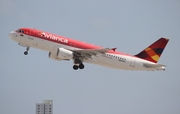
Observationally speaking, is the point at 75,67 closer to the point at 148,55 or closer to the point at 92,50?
the point at 92,50

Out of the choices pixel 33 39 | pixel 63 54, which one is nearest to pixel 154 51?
pixel 63 54

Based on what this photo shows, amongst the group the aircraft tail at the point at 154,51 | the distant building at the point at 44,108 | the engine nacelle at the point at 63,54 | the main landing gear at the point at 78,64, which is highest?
the aircraft tail at the point at 154,51

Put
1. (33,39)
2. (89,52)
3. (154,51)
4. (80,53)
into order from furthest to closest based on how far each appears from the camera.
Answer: (154,51)
(80,53)
(89,52)
(33,39)

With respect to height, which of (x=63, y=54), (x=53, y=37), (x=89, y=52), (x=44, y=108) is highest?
(x=53, y=37)

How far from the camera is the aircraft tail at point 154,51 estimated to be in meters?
67.5

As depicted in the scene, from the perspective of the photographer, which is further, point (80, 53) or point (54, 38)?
point (80, 53)

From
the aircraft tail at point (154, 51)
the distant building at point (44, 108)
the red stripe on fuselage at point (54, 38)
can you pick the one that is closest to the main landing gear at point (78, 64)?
the red stripe on fuselage at point (54, 38)

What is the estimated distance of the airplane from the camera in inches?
2408

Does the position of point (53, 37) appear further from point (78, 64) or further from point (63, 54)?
point (78, 64)

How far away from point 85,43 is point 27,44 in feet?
28.8

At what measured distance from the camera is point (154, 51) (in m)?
68.7

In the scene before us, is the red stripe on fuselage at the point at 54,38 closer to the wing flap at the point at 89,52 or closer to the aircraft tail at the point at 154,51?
the wing flap at the point at 89,52

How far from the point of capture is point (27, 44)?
61.8 meters

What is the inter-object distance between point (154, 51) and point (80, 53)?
13616 mm
